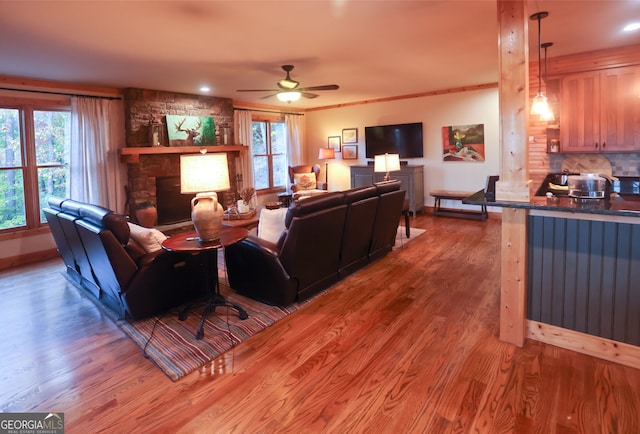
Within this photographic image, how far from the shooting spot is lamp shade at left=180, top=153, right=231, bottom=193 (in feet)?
9.33

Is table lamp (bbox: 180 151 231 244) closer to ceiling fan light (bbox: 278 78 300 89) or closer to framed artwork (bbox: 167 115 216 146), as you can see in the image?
ceiling fan light (bbox: 278 78 300 89)

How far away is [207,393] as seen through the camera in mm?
2178

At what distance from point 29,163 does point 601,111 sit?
24.3ft

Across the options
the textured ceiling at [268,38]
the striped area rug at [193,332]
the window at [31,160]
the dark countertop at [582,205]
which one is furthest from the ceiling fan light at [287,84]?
the window at [31,160]

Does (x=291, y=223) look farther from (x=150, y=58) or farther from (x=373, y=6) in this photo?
(x=150, y=58)

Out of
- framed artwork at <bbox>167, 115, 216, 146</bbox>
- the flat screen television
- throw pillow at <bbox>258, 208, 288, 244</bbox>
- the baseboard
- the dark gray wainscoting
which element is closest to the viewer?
the dark gray wainscoting

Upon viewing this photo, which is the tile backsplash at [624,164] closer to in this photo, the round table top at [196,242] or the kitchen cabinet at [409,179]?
the kitchen cabinet at [409,179]

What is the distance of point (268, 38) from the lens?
3.63m

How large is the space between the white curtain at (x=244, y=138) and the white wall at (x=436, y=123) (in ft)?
7.01

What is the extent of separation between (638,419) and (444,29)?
3.27 meters

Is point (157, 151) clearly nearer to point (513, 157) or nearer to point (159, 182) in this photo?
point (159, 182)

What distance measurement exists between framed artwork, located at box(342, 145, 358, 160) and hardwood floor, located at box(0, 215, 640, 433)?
5779mm

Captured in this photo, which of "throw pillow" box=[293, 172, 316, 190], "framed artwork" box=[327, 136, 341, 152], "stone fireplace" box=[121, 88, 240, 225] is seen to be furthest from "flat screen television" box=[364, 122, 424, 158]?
"stone fireplace" box=[121, 88, 240, 225]

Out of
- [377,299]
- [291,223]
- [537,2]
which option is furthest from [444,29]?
[377,299]
